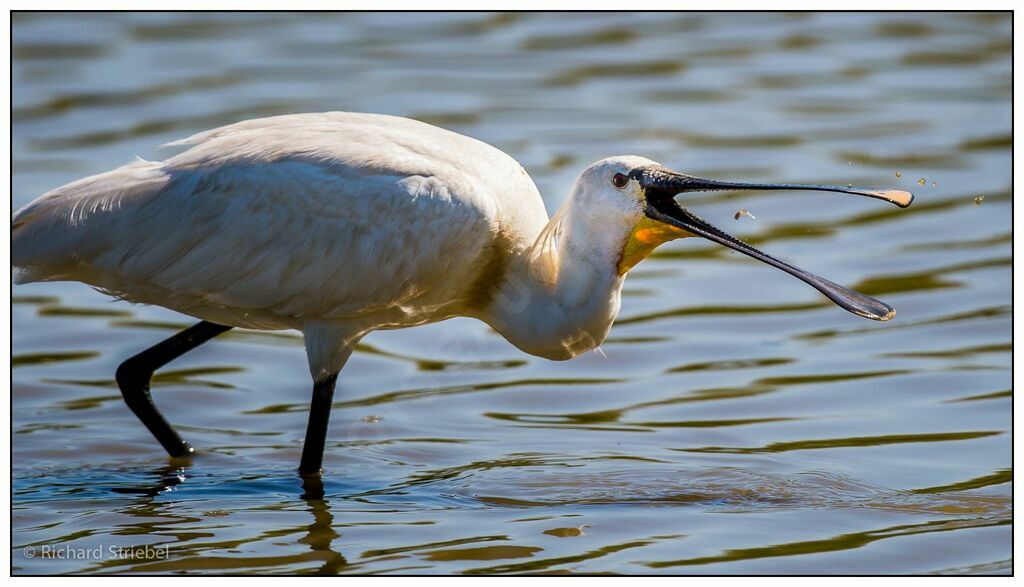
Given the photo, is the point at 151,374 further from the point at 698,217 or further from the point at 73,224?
the point at 698,217

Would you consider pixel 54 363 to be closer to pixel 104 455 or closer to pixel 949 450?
pixel 104 455

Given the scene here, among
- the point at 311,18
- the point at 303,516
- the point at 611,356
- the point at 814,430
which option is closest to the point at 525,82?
the point at 311,18

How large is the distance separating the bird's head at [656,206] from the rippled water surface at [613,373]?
0.88m

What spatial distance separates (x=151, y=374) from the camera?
9117mm

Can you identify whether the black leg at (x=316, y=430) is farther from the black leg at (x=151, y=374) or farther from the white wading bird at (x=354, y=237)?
the black leg at (x=151, y=374)

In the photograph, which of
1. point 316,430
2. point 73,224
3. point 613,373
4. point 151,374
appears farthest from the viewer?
point 613,373

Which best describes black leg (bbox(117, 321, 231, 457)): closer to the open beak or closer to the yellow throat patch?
the yellow throat patch

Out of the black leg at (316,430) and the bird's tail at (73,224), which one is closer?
the bird's tail at (73,224)

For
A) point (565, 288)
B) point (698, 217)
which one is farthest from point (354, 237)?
point (698, 217)

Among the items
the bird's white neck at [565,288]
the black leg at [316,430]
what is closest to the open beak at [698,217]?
the bird's white neck at [565,288]

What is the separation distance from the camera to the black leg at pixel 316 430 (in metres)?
8.34

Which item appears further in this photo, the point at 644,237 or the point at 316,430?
the point at 316,430

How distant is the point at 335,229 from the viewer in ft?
26.4

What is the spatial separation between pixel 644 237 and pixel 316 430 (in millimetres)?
1844
